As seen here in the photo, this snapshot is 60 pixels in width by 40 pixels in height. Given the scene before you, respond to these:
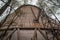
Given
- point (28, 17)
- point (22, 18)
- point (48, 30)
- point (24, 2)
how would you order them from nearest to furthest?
point (48, 30), point (22, 18), point (28, 17), point (24, 2)

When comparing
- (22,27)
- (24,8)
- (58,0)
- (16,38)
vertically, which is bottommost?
(16,38)

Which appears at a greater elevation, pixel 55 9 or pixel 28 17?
pixel 55 9

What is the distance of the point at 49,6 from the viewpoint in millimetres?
11172

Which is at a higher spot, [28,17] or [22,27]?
[28,17]

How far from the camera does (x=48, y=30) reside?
22.1ft

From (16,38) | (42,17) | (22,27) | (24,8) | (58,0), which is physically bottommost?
(16,38)

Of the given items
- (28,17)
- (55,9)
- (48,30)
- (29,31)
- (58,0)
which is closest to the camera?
(48,30)

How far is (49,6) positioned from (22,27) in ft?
15.5

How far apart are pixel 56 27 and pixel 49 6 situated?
4448 mm

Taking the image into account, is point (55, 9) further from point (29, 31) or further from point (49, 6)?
point (29, 31)

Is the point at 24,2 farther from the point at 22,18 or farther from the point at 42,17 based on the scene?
the point at 42,17

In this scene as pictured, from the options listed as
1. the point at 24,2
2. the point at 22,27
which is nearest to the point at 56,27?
the point at 22,27

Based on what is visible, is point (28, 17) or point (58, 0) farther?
point (58, 0)

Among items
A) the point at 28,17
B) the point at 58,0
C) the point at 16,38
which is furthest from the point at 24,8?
the point at 58,0
